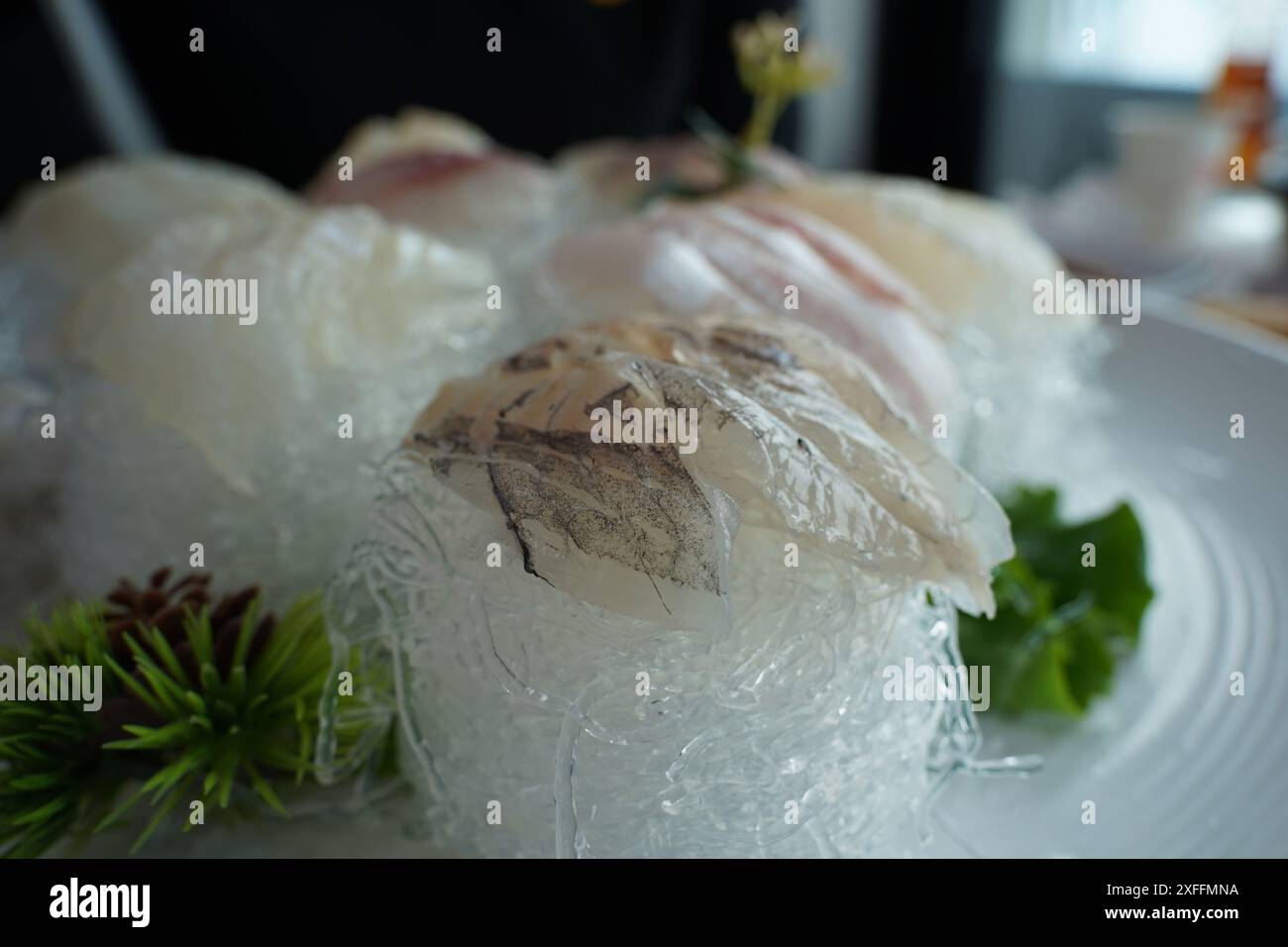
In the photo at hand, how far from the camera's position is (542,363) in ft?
1.77

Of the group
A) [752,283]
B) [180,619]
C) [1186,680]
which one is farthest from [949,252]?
[180,619]

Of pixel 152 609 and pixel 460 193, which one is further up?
pixel 460 193

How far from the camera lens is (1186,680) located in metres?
0.72

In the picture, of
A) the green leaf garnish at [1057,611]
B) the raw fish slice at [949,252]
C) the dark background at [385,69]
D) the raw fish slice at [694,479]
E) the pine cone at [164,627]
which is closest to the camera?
the raw fish slice at [694,479]

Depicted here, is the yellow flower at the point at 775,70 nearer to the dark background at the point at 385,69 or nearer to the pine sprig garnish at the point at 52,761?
the dark background at the point at 385,69

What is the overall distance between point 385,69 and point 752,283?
5.64 feet

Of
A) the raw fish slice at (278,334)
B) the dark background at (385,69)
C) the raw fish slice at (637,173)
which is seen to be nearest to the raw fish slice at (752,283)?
the raw fish slice at (278,334)

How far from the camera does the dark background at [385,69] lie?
2.16m

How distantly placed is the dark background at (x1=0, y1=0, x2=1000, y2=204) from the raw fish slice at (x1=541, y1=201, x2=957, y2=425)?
1.43 m

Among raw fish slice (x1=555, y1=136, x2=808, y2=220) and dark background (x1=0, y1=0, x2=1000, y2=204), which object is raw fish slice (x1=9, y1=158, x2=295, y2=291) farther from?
dark background (x1=0, y1=0, x2=1000, y2=204)

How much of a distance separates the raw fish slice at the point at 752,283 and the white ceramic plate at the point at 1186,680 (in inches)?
9.0

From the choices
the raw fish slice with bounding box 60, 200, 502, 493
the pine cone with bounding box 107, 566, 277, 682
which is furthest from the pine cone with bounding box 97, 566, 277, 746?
the raw fish slice with bounding box 60, 200, 502, 493

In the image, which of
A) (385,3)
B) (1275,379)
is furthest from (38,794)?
(385,3)

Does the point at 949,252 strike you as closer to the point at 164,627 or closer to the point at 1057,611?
the point at 1057,611
